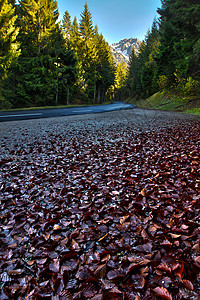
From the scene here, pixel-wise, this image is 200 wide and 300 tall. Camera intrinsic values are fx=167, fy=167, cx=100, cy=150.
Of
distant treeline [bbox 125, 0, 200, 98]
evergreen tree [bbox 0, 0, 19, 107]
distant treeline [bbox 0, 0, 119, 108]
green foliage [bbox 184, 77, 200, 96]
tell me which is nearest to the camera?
distant treeline [bbox 125, 0, 200, 98]

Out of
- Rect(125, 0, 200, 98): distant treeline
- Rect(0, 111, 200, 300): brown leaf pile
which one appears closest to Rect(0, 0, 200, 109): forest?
Rect(125, 0, 200, 98): distant treeline

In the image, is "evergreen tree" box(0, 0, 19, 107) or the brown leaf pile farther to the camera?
"evergreen tree" box(0, 0, 19, 107)

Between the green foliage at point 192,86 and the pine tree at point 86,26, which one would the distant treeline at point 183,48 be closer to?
the green foliage at point 192,86

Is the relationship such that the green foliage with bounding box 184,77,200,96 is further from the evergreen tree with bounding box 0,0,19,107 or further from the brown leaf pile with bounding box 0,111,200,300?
the evergreen tree with bounding box 0,0,19,107

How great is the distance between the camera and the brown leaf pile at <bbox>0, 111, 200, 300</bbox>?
1.27 meters

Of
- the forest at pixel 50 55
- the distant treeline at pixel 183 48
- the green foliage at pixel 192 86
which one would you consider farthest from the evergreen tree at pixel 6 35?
the green foliage at pixel 192 86

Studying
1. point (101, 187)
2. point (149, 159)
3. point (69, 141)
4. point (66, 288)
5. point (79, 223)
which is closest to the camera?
point (66, 288)

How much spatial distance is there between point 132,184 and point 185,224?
43.1 inches

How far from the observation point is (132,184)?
2.85 meters

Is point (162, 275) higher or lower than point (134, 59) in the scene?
lower

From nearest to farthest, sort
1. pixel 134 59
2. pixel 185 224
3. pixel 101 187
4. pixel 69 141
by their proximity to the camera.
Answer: pixel 185 224 → pixel 101 187 → pixel 69 141 → pixel 134 59

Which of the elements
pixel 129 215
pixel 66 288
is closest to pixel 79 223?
pixel 129 215

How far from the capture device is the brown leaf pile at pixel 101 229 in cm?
127

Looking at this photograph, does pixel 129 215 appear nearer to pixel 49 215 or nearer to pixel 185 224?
pixel 185 224
